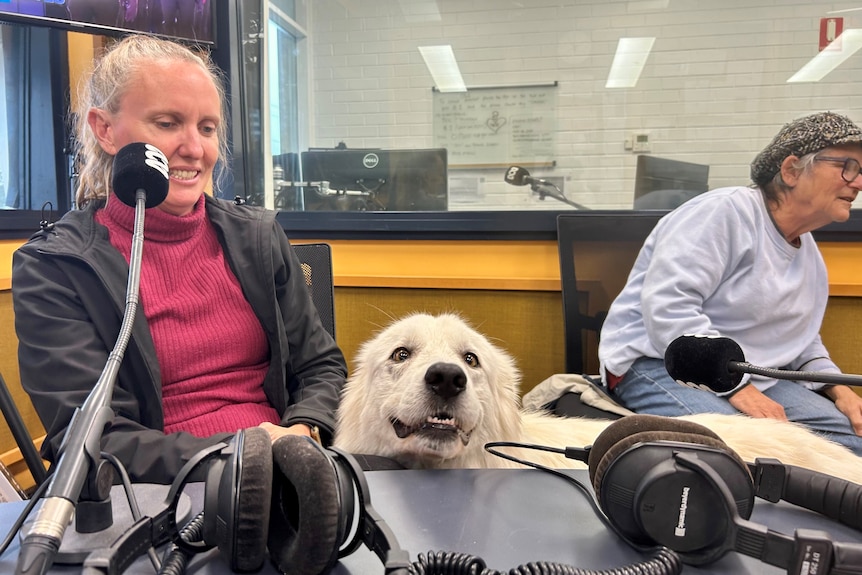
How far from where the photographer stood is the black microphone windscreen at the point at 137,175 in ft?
2.07

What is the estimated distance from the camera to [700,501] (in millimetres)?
471

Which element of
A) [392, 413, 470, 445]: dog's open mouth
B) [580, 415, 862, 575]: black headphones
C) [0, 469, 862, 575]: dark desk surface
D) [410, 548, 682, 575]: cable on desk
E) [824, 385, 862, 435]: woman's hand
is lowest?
[824, 385, 862, 435]: woman's hand

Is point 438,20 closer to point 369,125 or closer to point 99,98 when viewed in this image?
point 369,125

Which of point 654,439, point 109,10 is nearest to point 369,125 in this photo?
point 109,10

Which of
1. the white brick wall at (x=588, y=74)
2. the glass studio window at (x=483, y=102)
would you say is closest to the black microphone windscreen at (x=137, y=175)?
the glass studio window at (x=483, y=102)

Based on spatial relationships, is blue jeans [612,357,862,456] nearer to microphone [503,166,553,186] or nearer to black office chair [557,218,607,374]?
black office chair [557,218,607,374]

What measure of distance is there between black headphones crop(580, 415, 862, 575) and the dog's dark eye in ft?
2.06

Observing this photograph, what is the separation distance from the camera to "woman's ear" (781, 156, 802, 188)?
5.08ft

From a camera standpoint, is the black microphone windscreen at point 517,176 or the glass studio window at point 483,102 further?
the black microphone windscreen at point 517,176

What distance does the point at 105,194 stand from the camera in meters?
1.20

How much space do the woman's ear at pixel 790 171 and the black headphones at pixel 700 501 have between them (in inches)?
50.4

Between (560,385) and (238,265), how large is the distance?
3.40 feet

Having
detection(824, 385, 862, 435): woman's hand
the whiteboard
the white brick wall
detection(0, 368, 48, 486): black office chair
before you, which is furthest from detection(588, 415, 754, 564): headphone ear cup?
the whiteboard

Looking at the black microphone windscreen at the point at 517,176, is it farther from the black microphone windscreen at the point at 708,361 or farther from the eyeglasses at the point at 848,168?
the black microphone windscreen at the point at 708,361
